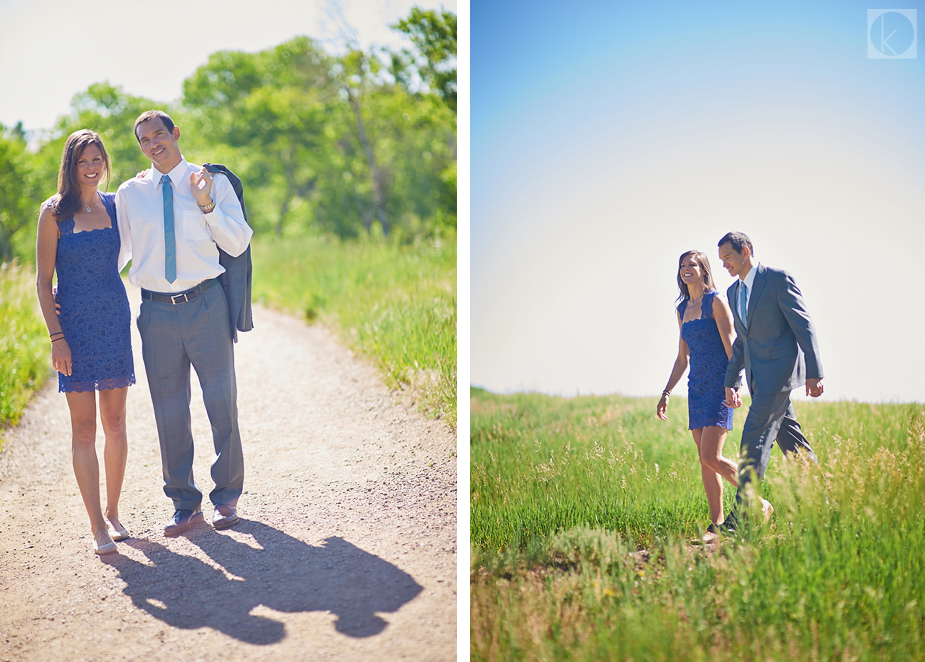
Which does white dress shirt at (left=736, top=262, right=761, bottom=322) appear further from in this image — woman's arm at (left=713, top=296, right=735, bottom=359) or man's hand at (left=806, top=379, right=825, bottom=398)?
man's hand at (left=806, top=379, right=825, bottom=398)

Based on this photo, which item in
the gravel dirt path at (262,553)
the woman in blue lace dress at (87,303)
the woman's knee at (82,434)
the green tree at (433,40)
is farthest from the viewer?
the green tree at (433,40)

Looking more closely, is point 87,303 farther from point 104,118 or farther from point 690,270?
point 690,270

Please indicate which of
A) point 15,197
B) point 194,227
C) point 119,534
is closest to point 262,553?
point 119,534

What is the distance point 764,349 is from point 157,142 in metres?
2.92

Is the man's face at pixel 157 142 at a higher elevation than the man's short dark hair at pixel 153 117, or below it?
below

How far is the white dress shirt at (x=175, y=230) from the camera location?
2953mm

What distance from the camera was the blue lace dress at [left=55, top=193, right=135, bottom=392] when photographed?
2961 mm

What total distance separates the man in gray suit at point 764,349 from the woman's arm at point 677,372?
0.29m

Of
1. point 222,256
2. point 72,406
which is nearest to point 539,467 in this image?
point 222,256

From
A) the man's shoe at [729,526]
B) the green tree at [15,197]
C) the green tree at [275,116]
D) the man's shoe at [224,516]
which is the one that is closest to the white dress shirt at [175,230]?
the man's shoe at [224,516]

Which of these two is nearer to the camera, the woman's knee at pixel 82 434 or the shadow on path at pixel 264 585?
A: the shadow on path at pixel 264 585

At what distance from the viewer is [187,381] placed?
3.18 m

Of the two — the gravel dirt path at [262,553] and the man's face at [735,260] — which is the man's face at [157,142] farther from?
the man's face at [735,260]

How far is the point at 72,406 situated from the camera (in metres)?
3.01
